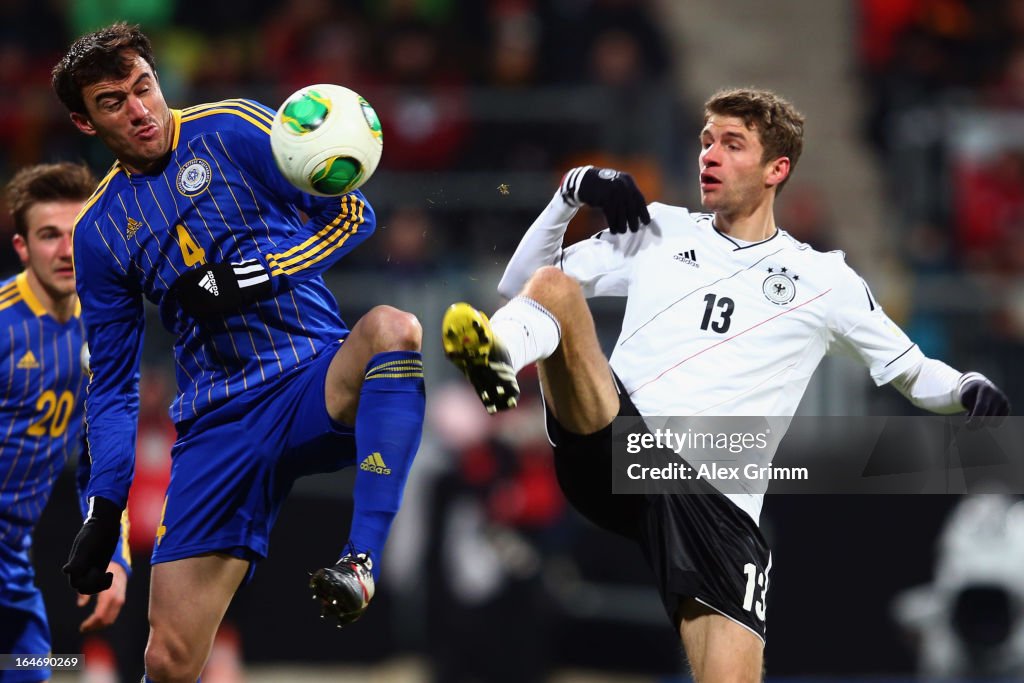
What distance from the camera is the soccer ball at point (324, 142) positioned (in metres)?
5.01

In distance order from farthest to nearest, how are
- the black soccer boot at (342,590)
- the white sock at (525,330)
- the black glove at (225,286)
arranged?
the black glove at (225,286) < the white sock at (525,330) < the black soccer boot at (342,590)

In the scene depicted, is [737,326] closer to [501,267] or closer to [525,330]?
[525,330]

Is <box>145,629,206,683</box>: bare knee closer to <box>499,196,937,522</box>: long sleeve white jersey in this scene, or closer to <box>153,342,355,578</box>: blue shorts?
<box>153,342,355,578</box>: blue shorts

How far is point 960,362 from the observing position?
9.94 meters

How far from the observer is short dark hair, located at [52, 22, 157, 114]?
205 inches

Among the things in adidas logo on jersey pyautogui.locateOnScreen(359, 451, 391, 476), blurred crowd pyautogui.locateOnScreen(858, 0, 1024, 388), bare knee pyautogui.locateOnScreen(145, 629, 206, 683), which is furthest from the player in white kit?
blurred crowd pyautogui.locateOnScreen(858, 0, 1024, 388)

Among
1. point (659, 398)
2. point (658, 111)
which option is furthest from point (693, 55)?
point (659, 398)

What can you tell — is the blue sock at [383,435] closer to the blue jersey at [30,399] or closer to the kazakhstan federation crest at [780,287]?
the kazakhstan federation crest at [780,287]

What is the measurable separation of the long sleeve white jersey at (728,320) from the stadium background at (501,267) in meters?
3.13

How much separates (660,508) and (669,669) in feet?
18.5

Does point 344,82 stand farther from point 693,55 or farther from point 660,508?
point 660,508

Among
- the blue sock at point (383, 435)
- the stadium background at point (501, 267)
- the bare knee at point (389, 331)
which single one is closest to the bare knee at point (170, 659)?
the blue sock at point (383, 435)

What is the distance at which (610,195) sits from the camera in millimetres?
5426

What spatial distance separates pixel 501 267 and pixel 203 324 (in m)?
4.30
